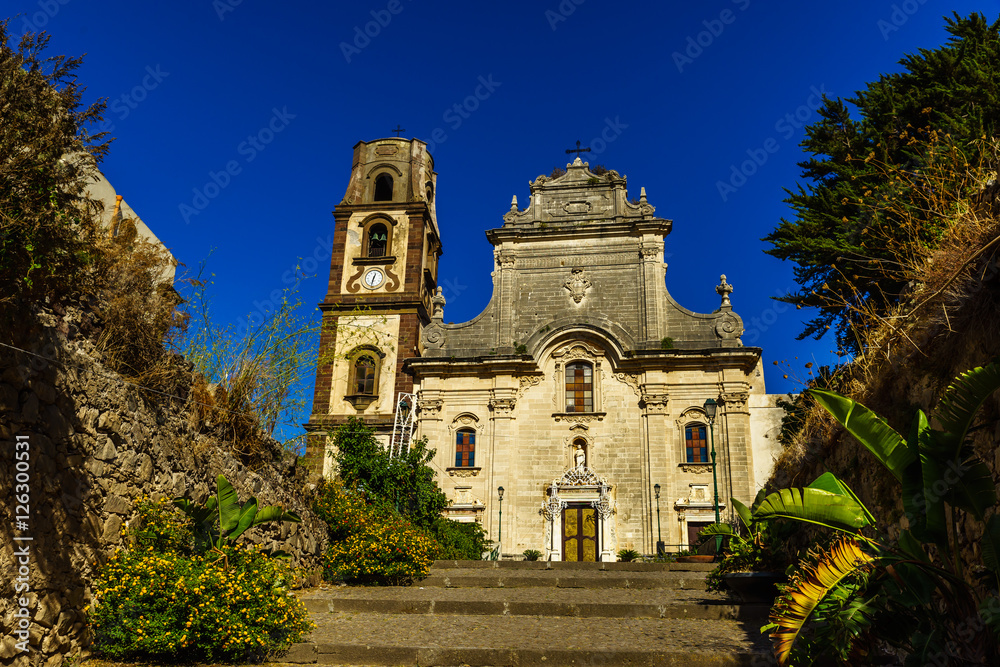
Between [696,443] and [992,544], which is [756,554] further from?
[696,443]

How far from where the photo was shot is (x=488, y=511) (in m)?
21.2

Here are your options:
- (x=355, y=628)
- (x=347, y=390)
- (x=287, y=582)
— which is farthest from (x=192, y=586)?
(x=347, y=390)

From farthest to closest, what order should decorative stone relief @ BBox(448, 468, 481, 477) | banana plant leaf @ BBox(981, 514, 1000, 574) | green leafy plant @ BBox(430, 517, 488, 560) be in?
decorative stone relief @ BBox(448, 468, 481, 477), green leafy plant @ BBox(430, 517, 488, 560), banana plant leaf @ BBox(981, 514, 1000, 574)

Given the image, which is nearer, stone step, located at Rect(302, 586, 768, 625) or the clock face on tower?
stone step, located at Rect(302, 586, 768, 625)

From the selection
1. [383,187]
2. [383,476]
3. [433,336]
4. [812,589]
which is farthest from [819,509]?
[383,187]

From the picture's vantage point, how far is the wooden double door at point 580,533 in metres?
20.6

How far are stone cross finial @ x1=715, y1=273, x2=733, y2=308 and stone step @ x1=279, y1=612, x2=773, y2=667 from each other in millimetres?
16122

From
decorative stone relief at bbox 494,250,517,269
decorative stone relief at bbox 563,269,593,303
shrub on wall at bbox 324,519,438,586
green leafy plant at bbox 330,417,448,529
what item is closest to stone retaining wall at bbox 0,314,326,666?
shrub on wall at bbox 324,519,438,586

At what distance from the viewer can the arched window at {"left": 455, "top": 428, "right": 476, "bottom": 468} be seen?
22312 mm

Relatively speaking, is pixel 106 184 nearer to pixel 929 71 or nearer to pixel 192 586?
pixel 192 586

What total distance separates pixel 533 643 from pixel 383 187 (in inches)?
1010

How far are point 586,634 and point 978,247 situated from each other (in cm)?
536

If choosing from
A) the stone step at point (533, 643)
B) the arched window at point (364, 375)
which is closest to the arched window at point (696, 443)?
the arched window at point (364, 375)

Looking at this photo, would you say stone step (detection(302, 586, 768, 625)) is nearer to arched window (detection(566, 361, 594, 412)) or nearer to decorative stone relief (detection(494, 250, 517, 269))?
arched window (detection(566, 361, 594, 412))
